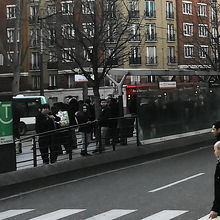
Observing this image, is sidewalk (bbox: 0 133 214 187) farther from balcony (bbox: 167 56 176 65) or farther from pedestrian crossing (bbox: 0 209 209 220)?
balcony (bbox: 167 56 176 65)

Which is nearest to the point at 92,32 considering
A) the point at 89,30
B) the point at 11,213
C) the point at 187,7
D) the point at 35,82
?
the point at 89,30

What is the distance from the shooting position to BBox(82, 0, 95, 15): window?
603 inches

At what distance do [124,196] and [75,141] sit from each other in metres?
4.60

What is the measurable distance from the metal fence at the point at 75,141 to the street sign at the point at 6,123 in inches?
13.8

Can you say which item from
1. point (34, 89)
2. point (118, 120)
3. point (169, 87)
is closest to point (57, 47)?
point (118, 120)

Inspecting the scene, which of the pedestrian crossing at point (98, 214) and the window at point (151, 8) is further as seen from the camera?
the window at point (151, 8)

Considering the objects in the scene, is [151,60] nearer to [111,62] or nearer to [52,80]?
[52,80]

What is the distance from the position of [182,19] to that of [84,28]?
57.0m

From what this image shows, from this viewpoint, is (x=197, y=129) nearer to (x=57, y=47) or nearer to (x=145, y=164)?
(x=145, y=164)

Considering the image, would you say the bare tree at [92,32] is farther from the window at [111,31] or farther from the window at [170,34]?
the window at [170,34]

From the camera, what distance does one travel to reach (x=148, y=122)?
1603cm

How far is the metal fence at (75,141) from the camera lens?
11797 mm

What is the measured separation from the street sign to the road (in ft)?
4.36

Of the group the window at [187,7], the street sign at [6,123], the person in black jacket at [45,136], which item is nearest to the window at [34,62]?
the window at [187,7]
